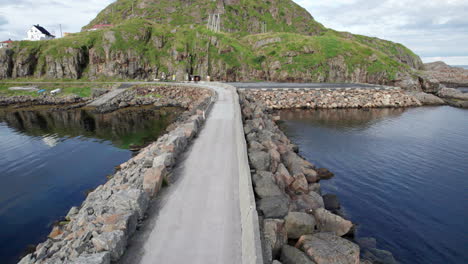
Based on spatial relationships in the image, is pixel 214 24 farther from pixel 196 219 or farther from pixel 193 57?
pixel 196 219

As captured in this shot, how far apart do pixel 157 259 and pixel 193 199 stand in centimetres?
373

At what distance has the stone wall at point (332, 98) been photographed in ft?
188

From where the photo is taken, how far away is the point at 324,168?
23.8 meters

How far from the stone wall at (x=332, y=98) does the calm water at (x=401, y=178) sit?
531 inches

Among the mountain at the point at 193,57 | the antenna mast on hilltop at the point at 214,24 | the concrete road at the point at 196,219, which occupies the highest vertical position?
the antenna mast on hilltop at the point at 214,24

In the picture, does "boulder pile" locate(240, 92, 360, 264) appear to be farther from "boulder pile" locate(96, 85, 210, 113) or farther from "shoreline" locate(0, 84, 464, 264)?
"boulder pile" locate(96, 85, 210, 113)

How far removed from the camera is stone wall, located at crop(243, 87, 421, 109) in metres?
57.2

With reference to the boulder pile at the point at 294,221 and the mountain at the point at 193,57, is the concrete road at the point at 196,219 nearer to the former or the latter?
the boulder pile at the point at 294,221

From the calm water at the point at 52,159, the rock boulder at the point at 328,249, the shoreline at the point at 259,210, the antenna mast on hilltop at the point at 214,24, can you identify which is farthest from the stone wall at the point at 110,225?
the antenna mast on hilltop at the point at 214,24

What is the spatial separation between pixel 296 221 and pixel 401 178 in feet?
54.8

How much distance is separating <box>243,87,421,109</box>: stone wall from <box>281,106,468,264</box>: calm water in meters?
13.5

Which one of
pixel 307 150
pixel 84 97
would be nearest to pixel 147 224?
pixel 307 150

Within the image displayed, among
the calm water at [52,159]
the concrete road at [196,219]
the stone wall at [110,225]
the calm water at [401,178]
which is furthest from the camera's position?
the calm water at [52,159]

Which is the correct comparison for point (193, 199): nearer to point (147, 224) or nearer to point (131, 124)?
point (147, 224)
